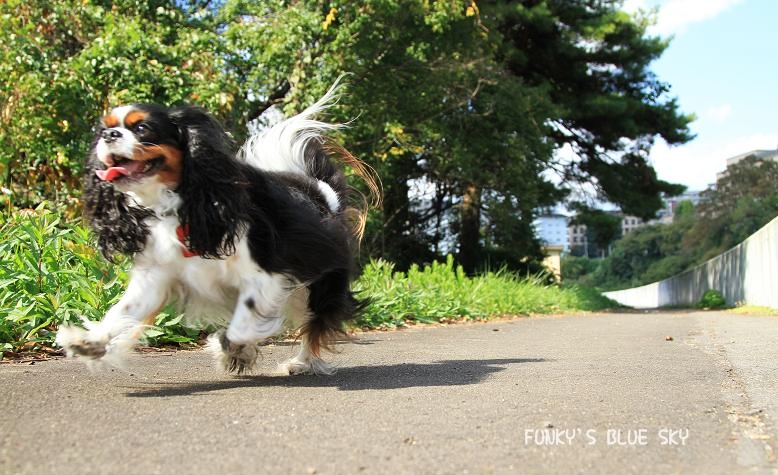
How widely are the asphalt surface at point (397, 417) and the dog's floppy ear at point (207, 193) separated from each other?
28.2 inches

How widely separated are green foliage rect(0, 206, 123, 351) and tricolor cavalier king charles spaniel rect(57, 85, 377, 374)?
1438 millimetres

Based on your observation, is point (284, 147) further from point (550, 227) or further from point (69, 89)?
point (550, 227)

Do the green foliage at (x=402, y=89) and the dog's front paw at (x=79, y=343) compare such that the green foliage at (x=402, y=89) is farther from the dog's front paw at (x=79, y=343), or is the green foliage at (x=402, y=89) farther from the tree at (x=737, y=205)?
the tree at (x=737, y=205)

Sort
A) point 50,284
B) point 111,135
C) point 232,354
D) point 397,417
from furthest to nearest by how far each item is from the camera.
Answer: point 50,284, point 232,354, point 111,135, point 397,417

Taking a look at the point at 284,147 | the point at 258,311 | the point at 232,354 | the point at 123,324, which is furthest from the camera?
the point at 284,147

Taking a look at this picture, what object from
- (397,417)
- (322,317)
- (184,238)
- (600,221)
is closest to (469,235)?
(600,221)

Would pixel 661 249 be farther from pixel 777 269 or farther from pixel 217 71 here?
pixel 217 71

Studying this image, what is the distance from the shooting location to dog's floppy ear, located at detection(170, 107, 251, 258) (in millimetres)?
3783

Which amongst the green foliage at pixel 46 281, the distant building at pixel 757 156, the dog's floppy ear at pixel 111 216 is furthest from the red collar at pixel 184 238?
the distant building at pixel 757 156

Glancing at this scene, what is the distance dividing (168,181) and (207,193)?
7.6 inches

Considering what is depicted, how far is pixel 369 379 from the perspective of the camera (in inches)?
174

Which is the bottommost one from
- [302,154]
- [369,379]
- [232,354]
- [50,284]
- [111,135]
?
[369,379]

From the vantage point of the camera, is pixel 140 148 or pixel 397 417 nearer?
pixel 397 417

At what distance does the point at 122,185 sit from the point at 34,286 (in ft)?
7.11
